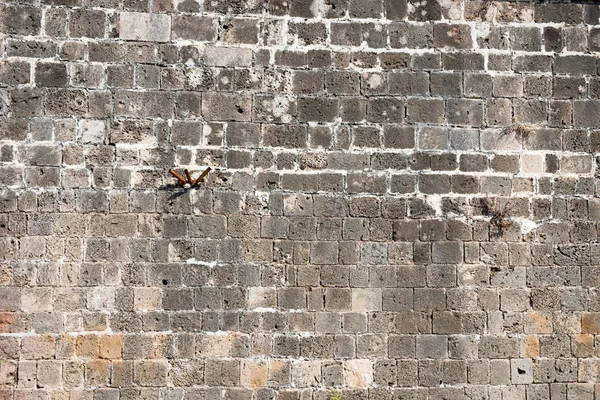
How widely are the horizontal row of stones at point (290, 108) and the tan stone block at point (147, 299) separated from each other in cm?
138

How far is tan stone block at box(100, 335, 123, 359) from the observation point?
5.48 m

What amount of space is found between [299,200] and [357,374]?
1.71 metres

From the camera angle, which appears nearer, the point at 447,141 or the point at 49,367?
the point at 49,367

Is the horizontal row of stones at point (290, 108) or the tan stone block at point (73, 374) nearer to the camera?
the tan stone block at point (73, 374)

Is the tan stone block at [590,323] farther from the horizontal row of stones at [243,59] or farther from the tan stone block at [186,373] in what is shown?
the tan stone block at [186,373]

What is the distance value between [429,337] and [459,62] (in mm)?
2639

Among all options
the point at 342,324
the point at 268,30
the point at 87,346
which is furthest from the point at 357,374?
the point at 268,30

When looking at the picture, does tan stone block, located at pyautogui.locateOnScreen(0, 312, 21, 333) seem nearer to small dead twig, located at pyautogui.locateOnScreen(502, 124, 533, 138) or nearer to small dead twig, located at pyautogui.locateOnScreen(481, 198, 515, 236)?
small dead twig, located at pyautogui.locateOnScreen(481, 198, 515, 236)

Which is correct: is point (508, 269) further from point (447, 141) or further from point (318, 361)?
point (318, 361)

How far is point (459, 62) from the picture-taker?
5.82 meters

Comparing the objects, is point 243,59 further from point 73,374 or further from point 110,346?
point 73,374

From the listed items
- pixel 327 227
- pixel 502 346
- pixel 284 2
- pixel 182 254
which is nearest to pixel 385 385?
pixel 502 346

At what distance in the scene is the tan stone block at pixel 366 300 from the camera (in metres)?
5.66

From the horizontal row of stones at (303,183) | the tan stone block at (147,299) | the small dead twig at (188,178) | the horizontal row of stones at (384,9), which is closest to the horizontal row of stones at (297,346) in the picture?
the tan stone block at (147,299)
